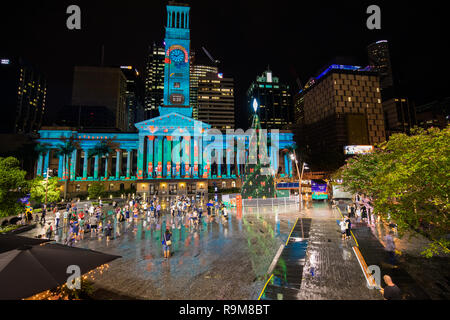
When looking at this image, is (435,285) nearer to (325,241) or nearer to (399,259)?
(399,259)

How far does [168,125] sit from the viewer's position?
67688mm

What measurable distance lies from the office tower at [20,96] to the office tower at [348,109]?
13195cm

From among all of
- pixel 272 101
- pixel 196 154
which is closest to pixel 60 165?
pixel 196 154

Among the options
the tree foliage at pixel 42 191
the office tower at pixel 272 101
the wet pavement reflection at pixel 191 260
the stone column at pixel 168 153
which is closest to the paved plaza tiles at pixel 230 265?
the wet pavement reflection at pixel 191 260

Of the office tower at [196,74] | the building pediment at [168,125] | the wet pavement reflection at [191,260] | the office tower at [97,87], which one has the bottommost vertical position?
the wet pavement reflection at [191,260]

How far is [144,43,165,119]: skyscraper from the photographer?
184750 mm

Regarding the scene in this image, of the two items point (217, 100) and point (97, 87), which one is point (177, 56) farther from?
point (97, 87)

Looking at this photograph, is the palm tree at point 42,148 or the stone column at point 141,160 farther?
the palm tree at point 42,148

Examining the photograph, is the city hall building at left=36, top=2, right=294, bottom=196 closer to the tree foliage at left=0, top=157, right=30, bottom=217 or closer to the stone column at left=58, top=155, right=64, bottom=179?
the stone column at left=58, top=155, right=64, bottom=179

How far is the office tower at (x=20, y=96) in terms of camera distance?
10675cm

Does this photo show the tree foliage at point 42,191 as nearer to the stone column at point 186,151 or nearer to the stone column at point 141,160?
the stone column at point 141,160

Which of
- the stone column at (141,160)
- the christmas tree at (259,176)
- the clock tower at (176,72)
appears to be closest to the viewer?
the christmas tree at (259,176)

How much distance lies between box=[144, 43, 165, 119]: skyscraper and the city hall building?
379 feet

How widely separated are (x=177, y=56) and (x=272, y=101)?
130 m
